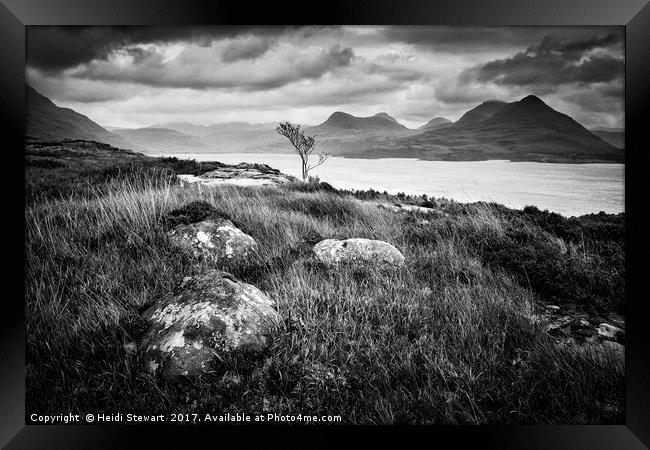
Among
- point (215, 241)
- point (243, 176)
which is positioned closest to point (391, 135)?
point (243, 176)

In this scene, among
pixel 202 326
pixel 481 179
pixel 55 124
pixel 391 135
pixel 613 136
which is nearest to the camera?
pixel 202 326

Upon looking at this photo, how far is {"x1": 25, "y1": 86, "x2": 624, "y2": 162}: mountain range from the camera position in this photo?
3.49 meters

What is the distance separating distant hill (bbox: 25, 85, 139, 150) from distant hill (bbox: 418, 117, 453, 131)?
152 inches

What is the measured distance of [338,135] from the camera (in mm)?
4227

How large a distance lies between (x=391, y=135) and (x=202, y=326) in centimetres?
344

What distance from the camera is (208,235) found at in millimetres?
3801

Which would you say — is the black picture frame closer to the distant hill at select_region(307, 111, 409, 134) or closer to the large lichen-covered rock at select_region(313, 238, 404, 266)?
the distant hill at select_region(307, 111, 409, 134)

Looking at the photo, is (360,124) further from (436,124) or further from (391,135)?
(436,124)

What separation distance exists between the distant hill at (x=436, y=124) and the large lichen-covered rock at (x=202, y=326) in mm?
2993

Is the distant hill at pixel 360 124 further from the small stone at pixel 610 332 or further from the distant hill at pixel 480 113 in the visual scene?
the small stone at pixel 610 332

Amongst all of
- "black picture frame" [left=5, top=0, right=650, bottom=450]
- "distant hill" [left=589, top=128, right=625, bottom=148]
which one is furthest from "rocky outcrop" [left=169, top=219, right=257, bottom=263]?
"distant hill" [left=589, top=128, right=625, bottom=148]

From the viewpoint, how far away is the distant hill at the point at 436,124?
409 cm

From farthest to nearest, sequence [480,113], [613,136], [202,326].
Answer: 1. [480,113]
2. [613,136]
3. [202,326]
